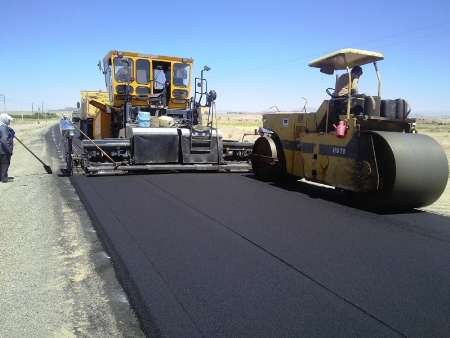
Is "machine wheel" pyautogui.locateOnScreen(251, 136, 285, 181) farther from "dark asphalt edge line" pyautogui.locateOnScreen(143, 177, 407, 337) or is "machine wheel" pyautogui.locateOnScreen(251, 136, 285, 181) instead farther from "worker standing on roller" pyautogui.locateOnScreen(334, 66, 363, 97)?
"dark asphalt edge line" pyautogui.locateOnScreen(143, 177, 407, 337)

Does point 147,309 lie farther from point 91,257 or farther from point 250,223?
point 250,223

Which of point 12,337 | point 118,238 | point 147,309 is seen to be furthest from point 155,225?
point 12,337

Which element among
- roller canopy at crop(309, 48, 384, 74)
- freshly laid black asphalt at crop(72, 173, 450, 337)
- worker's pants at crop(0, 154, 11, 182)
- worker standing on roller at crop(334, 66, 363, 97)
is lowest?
freshly laid black asphalt at crop(72, 173, 450, 337)

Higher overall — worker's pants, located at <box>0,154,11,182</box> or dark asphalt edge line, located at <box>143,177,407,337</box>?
worker's pants, located at <box>0,154,11,182</box>

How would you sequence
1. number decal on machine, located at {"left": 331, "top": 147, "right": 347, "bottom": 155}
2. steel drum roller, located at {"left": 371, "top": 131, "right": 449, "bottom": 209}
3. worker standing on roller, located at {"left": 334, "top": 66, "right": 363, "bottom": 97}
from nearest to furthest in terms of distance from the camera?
steel drum roller, located at {"left": 371, "top": 131, "right": 449, "bottom": 209} → number decal on machine, located at {"left": 331, "top": 147, "right": 347, "bottom": 155} → worker standing on roller, located at {"left": 334, "top": 66, "right": 363, "bottom": 97}

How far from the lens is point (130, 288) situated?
3.73 metres

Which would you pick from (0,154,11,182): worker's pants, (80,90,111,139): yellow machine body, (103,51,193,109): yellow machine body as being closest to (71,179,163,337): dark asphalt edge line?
(0,154,11,182): worker's pants

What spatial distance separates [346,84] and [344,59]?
1.66 feet

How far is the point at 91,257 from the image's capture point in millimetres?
4617

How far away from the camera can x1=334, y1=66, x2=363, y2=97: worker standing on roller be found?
24.3 ft

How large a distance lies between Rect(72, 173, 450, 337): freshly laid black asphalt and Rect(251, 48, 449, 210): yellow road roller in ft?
1.16

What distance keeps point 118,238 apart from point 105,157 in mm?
5402

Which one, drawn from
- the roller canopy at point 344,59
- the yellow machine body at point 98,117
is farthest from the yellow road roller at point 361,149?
the yellow machine body at point 98,117

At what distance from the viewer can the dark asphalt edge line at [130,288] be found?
308 cm
